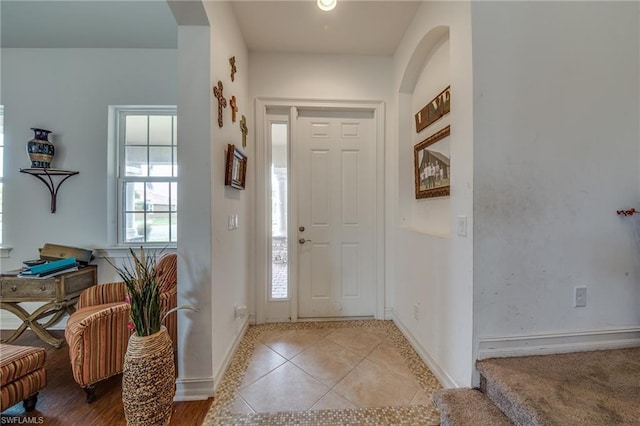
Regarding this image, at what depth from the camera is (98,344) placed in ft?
5.03

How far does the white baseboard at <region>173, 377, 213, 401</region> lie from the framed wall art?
2.38 m

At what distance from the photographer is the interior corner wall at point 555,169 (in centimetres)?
138

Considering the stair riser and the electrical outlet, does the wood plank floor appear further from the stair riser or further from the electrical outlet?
the electrical outlet

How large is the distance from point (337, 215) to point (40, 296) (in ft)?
8.48

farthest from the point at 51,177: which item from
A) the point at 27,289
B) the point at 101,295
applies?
the point at 101,295

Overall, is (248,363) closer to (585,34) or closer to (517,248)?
(517,248)

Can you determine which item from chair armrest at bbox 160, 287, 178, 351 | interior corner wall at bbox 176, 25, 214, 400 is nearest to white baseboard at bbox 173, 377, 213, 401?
interior corner wall at bbox 176, 25, 214, 400

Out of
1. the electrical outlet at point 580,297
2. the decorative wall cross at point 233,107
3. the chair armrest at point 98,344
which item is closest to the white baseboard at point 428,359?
the electrical outlet at point 580,297

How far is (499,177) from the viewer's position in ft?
4.56

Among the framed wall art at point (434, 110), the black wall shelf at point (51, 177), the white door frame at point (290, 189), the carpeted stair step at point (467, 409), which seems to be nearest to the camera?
the carpeted stair step at point (467, 409)

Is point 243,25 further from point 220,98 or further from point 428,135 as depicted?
point 428,135

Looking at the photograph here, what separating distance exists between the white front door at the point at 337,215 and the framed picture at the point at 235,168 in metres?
0.66

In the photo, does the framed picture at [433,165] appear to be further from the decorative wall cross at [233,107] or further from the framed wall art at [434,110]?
the decorative wall cross at [233,107]

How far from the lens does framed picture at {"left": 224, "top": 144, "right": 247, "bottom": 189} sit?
1815 mm
